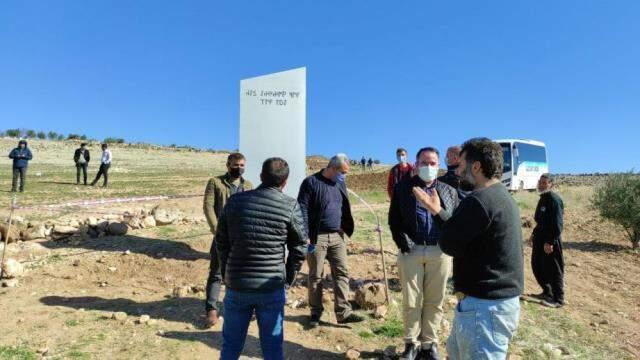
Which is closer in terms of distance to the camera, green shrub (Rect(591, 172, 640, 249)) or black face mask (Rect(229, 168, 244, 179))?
black face mask (Rect(229, 168, 244, 179))

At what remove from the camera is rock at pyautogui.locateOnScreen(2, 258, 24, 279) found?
21.7 ft

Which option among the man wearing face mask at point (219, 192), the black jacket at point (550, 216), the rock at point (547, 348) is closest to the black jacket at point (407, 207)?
the man wearing face mask at point (219, 192)

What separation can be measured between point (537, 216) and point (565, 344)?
1.92 m

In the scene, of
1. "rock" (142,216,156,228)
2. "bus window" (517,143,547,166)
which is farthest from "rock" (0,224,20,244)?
"bus window" (517,143,547,166)

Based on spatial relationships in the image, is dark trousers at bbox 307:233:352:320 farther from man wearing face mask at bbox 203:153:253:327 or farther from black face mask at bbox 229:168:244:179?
black face mask at bbox 229:168:244:179

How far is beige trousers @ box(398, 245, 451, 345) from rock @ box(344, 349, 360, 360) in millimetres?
523

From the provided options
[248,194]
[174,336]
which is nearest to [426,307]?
[248,194]

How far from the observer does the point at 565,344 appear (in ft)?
18.8

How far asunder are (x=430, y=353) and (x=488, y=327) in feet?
6.25

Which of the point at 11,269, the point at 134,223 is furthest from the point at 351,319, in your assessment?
the point at 134,223

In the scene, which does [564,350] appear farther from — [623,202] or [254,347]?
[623,202]

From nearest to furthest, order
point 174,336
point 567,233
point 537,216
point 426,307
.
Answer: point 426,307, point 174,336, point 537,216, point 567,233

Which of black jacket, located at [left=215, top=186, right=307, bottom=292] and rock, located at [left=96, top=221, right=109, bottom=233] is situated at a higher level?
black jacket, located at [left=215, top=186, right=307, bottom=292]

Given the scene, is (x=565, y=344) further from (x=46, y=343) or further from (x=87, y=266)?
(x=87, y=266)
